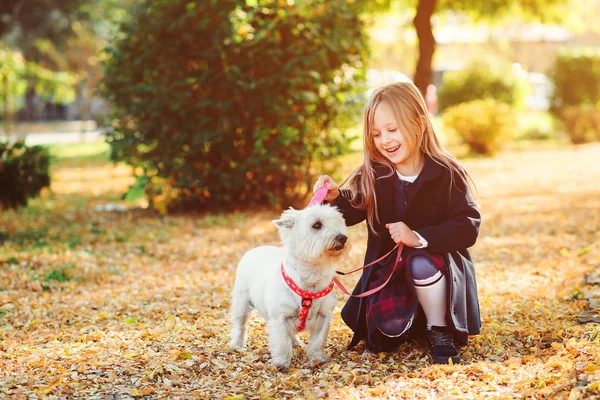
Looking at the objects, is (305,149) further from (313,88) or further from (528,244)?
(528,244)

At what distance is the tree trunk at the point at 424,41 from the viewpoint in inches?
587

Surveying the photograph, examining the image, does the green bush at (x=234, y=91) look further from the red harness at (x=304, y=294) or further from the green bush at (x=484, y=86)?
the green bush at (x=484, y=86)

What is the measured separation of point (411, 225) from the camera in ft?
13.5

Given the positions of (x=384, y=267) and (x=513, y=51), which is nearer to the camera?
(x=384, y=267)

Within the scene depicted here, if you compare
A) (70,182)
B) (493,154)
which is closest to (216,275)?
(70,182)

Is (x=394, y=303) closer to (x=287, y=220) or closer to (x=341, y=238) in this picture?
(x=341, y=238)

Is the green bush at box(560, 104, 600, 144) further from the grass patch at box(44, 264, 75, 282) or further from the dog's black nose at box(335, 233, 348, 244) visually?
the dog's black nose at box(335, 233, 348, 244)

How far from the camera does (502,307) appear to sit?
523 cm

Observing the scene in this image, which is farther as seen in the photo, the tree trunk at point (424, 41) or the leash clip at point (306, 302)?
the tree trunk at point (424, 41)

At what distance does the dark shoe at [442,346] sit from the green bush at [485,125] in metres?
12.7

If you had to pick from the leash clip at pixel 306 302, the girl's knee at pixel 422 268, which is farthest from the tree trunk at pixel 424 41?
the leash clip at pixel 306 302

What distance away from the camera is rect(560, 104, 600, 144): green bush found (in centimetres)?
1897

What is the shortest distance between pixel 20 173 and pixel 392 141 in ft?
17.5

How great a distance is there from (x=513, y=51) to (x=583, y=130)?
3080 cm
